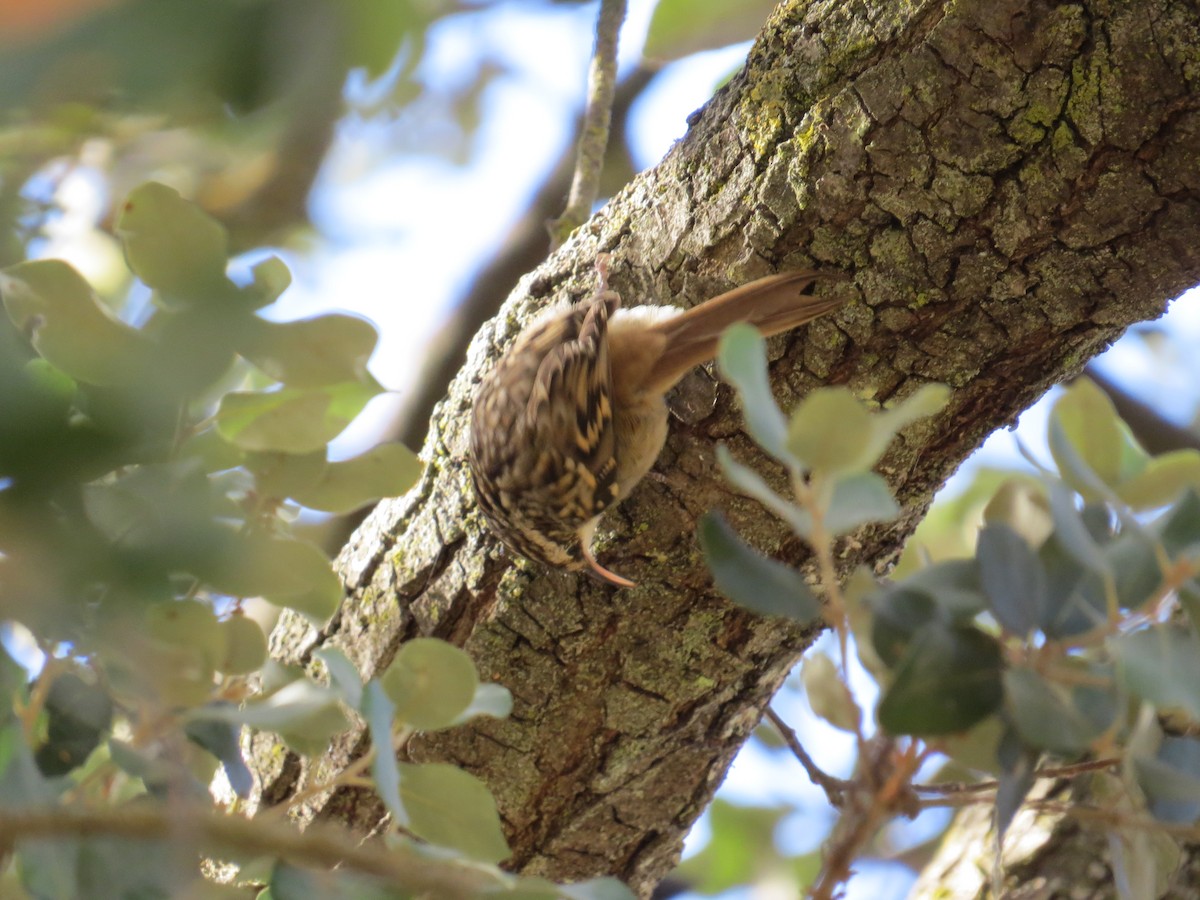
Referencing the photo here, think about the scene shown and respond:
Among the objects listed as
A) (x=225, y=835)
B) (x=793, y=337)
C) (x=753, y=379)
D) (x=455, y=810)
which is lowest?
(x=225, y=835)

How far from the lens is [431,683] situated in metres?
1.01

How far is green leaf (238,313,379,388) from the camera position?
98 centimetres

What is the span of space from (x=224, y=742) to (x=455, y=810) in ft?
0.84

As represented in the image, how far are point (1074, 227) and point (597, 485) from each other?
34.9 inches

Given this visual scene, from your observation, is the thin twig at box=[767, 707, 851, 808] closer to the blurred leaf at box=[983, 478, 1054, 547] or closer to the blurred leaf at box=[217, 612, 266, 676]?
the blurred leaf at box=[983, 478, 1054, 547]

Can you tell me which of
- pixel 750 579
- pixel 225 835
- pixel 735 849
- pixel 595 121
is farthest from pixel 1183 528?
pixel 735 849

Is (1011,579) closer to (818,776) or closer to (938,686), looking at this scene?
(938,686)

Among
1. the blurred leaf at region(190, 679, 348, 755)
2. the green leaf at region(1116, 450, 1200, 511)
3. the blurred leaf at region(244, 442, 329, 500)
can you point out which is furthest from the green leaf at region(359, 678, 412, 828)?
the green leaf at region(1116, 450, 1200, 511)

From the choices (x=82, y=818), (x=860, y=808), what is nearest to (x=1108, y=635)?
(x=860, y=808)

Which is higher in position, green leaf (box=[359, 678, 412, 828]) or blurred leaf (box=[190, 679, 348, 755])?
blurred leaf (box=[190, 679, 348, 755])

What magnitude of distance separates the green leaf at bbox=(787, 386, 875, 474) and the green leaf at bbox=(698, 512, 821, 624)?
3.5 inches

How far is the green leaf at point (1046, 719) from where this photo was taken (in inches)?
30.3

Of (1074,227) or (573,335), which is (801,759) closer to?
(1074,227)

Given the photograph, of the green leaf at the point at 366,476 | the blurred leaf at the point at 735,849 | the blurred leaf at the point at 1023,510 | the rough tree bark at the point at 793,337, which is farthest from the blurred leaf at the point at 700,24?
the blurred leaf at the point at 735,849
